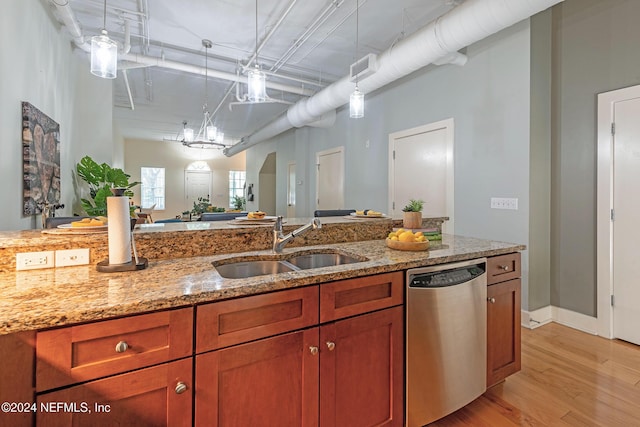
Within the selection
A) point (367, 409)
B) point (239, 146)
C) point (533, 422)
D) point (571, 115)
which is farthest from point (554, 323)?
point (239, 146)

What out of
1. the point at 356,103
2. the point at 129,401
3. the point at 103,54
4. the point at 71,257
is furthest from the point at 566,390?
the point at 103,54

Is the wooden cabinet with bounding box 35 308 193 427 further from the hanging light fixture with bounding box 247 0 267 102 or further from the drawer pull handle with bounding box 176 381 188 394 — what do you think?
the hanging light fixture with bounding box 247 0 267 102

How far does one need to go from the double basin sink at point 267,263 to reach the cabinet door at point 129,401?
61 cm

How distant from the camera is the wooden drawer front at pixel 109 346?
2.82 ft

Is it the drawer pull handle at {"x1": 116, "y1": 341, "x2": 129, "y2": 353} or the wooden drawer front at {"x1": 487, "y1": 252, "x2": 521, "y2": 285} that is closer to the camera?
the drawer pull handle at {"x1": 116, "y1": 341, "x2": 129, "y2": 353}

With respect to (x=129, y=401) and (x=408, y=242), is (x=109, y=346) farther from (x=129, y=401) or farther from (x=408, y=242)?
(x=408, y=242)

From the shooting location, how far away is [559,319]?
2.97 m

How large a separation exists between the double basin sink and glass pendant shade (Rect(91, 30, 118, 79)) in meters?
1.63

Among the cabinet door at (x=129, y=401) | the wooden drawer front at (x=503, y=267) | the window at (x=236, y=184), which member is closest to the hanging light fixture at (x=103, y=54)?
the cabinet door at (x=129, y=401)

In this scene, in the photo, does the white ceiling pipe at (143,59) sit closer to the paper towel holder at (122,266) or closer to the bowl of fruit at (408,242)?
the paper towel holder at (122,266)

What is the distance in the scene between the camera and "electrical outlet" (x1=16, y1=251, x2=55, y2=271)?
1301 millimetres

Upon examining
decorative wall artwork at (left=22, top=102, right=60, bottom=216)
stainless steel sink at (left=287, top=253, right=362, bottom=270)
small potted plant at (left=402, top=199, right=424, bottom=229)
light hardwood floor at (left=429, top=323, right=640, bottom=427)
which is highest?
decorative wall artwork at (left=22, top=102, right=60, bottom=216)

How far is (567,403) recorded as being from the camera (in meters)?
1.84

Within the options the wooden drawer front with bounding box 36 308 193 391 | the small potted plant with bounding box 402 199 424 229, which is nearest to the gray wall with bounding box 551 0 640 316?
the small potted plant with bounding box 402 199 424 229
